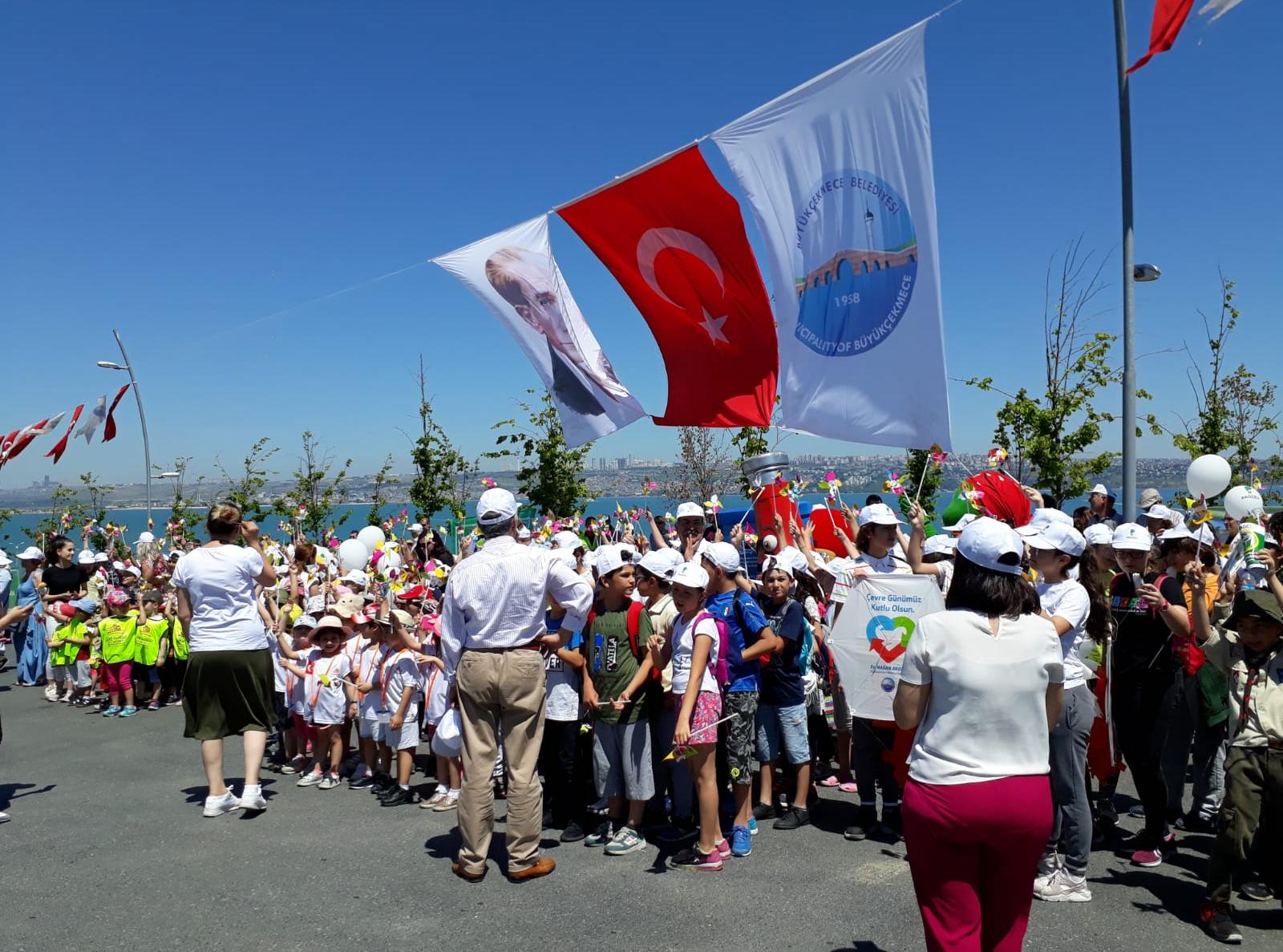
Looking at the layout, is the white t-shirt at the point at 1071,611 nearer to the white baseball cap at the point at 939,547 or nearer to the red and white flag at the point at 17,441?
the white baseball cap at the point at 939,547

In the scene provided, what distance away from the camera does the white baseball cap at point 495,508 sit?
17.0 ft

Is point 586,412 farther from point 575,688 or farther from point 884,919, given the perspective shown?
point 884,919

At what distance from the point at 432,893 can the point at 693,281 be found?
174 inches

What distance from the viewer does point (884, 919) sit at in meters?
4.28

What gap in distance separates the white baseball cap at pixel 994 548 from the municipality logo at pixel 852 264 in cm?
248

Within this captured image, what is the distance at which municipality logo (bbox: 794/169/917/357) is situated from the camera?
5.16m

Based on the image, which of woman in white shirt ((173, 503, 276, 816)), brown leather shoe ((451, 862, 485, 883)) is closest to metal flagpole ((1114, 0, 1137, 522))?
brown leather shoe ((451, 862, 485, 883))

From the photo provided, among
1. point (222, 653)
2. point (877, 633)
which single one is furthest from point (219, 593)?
point (877, 633)

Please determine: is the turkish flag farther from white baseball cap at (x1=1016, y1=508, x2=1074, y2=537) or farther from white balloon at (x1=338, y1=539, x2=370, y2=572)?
white balloon at (x1=338, y1=539, x2=370, y2=572)

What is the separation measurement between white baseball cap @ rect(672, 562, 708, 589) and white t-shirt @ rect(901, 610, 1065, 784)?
2039 millimetres

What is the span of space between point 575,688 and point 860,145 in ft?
12.5

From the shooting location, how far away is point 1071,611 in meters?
4.30

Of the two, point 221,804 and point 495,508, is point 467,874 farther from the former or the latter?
point 221,804

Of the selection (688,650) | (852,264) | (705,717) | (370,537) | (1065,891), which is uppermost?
(852,264)
